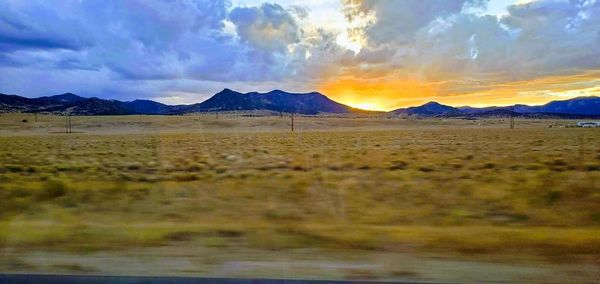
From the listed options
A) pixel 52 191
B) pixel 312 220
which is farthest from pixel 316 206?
pixel 52 191

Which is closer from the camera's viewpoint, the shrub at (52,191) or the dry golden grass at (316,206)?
the dry golden grass at (316,206)

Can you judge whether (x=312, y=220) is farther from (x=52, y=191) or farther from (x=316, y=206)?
(x=52, y=191)

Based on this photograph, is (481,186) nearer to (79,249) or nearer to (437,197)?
(437,197)

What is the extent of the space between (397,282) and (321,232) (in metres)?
3.24

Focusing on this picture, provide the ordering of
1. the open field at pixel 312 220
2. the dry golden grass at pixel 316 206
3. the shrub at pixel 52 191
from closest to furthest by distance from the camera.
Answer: the open field at pixel 312 220 < the dry golden grass at pixel 316 206 < the shrub at pixel 52 191

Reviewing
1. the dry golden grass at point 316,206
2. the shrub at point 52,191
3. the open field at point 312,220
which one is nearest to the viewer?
the open field at point 312,220

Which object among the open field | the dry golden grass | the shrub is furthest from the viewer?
the shrub

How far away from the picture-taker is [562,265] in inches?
287

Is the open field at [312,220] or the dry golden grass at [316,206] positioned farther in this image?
the dry golden grass at [316,206]

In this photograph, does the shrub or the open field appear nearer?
the open field

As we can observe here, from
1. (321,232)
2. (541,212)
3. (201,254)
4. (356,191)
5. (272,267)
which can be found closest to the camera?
(272,267)

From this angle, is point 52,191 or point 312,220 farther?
point 52,191

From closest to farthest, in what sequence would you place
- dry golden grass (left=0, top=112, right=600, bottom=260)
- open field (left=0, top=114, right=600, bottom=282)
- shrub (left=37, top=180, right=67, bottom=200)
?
open field (left=0, top=114, right=600, bottom=282) < dry golden grass (left=0, top=112, right=600, bottom=260) < shrub (left=37, top=180, right=67, bottom=200)

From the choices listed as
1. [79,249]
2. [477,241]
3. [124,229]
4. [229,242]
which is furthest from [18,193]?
[477,241]
